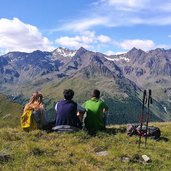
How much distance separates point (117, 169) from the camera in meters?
15.7

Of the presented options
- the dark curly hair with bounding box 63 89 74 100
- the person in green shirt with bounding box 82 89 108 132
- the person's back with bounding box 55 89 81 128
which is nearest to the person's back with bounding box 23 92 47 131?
the person's back with bounding box 55 89 81 128

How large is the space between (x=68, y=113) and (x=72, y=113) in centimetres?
24

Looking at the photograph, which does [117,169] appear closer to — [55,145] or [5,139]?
[55,145]

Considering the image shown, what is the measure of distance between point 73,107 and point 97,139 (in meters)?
3.11

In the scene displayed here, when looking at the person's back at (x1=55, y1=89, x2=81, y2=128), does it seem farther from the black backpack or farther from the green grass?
the black backpack

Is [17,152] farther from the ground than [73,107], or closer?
closer

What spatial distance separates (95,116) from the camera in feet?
78.2

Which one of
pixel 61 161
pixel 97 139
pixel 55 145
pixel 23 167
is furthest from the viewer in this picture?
pixel 97 139

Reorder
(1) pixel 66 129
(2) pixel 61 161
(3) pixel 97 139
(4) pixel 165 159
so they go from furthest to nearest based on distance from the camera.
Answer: (1) pixel 66 129, (3) pixel 97 139, (4) pixel 165 159, (2) pixel 61 161

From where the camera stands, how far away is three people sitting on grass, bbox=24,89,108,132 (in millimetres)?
23172

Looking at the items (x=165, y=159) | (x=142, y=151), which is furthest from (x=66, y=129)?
(x=165, y=159)

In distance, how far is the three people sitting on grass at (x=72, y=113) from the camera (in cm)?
2317

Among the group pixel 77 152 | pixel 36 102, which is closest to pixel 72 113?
pixel 36 102

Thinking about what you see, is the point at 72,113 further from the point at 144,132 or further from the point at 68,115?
the point at 144,132
